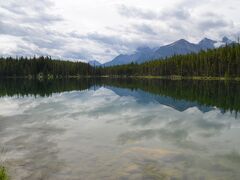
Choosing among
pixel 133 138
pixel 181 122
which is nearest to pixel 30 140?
pixel 133 138

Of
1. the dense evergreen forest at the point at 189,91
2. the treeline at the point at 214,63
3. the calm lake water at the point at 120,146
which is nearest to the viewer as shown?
the calm lake water at the point at 120,146

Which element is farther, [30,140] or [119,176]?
[30,140]

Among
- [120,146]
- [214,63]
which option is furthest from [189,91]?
[214,63]

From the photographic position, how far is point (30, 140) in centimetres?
2664

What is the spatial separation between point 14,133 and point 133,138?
11.8 meters

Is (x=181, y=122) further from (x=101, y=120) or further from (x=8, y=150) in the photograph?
(x=8, y=150)

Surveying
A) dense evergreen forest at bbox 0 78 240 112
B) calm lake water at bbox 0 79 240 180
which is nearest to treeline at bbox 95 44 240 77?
dense evergreen forest at bbox 0 78 240 112

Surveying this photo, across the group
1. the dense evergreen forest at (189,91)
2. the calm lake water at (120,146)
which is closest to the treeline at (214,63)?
the dense evergreen forest at (189,91)

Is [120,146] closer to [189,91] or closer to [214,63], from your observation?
[189,91]

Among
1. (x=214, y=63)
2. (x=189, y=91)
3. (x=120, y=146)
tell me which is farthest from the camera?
(x=214, y=63)

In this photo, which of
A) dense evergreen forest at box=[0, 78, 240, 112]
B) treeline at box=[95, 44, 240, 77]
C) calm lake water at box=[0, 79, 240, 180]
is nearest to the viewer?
calm lake water at box=[0, 79, 240, 180]

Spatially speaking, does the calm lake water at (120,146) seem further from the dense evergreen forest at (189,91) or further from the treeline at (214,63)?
the treeline at (214,63)

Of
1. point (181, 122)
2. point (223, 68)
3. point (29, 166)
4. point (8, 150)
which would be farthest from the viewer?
point (223, 68)

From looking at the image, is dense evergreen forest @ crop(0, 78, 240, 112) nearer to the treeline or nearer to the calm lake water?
the calm lake water
